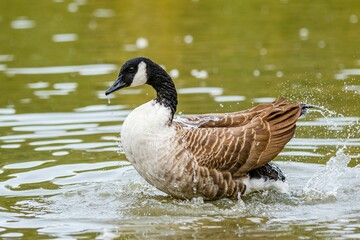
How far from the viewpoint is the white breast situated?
9773 mm

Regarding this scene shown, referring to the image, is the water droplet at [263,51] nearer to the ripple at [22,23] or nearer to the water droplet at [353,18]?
the water droplet at [353,18]

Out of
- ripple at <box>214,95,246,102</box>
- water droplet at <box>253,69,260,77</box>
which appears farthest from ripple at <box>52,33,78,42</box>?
ripple at <box>214,95,246,102</box>

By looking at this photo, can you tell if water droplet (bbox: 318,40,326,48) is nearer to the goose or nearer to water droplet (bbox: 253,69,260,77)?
water droplet (bbox: 253,69,260,77)

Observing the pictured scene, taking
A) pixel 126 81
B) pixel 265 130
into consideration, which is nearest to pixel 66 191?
pixel 126 81

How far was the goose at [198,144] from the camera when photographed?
386 inches

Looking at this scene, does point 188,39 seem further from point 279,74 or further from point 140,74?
point 140,74

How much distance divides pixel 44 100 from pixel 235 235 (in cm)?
758

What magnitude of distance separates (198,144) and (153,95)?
6.20 metres

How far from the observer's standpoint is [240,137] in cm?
1005

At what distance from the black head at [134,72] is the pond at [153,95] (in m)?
1.37

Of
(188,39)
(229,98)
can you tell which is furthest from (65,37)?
(229,98)

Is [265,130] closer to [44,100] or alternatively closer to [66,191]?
[66,191]

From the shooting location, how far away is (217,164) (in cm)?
993

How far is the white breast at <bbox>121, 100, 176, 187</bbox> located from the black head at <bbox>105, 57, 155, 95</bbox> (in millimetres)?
401
